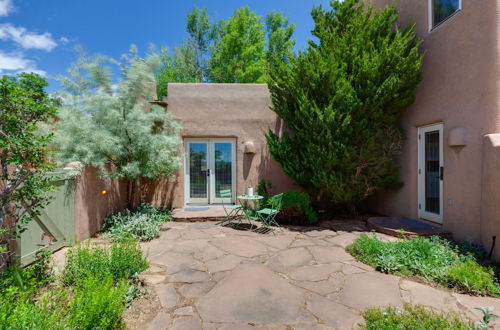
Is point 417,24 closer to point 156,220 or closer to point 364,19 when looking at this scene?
point 364,19

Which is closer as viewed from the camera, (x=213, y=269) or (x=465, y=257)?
(x=213, y=269)

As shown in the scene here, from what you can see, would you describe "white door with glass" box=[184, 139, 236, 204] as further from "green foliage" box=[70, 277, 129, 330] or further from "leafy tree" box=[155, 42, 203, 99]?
"leafy tree" box=[155, 42, 203, 99]

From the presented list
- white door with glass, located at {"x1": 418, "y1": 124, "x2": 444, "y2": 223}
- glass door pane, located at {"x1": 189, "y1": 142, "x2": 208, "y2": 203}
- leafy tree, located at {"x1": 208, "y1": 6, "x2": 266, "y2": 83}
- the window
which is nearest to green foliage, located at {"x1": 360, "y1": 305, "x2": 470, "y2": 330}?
white door with glass, located at {"x1": 418, "y1": 124, "x2": 444, "y2": 223}

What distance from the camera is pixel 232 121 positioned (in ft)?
24.4

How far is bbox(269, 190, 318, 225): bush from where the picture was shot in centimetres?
609

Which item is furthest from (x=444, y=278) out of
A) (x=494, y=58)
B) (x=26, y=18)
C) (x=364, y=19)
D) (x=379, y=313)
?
(x=26, y=18)

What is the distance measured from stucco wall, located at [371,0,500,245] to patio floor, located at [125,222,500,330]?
2.42m

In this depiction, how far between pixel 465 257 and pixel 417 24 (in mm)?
5420

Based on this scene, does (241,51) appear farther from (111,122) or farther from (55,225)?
(55,225)

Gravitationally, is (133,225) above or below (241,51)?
below

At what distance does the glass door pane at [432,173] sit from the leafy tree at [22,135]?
704 centimetres

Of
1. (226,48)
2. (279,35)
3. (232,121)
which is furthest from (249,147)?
(279,35)

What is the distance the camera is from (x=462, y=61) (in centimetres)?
468

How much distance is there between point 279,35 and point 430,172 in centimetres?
1722
